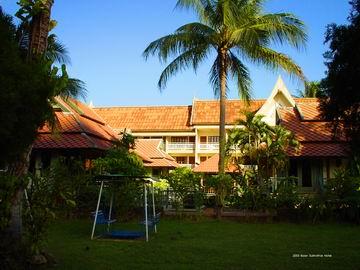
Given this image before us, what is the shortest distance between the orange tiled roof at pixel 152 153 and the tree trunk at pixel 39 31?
2292 cm

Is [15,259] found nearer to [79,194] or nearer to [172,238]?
[172,238]

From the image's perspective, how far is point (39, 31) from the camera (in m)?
8.47

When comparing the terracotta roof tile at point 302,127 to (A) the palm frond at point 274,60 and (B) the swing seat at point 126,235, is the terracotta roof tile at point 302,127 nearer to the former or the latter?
(A) the palm frond at point 274,60

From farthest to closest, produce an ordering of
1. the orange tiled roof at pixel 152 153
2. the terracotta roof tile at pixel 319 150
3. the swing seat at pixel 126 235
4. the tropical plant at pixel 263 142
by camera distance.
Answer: the orange tiled roof at pixel 152 153 → the terracotta roof tile at pixel 319 150 → the tropical plant at pixel 263 142 → the swing seat at pixel 126 235

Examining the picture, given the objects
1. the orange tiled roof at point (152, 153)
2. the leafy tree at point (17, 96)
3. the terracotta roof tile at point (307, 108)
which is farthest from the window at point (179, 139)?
the leafy tree at point (17, 96)

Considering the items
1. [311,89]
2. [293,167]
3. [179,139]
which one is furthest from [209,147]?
[293,167]

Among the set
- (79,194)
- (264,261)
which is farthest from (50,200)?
(79,194)

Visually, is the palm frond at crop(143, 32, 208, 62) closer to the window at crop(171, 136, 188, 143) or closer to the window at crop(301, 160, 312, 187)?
the window at crop(301, 160, 312, 187)

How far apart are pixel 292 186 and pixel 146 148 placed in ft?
62.8

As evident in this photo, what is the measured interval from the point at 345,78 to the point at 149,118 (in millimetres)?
38899

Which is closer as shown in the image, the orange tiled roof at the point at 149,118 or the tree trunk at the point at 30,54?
the tree trunk at the point at 30,54

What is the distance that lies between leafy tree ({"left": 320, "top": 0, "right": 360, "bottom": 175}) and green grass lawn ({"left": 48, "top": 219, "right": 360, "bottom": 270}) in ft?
8.91

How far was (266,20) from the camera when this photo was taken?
17953mm

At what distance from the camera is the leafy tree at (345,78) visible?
25.7 feet
